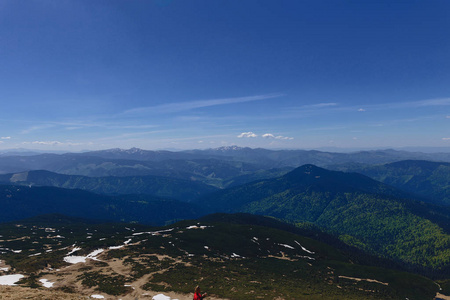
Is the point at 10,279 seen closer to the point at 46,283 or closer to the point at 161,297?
the point at 46,283

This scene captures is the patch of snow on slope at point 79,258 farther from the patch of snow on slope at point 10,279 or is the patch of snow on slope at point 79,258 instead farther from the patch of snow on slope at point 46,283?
the patch of snow on slope at point 46,283

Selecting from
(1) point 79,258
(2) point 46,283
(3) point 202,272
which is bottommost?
(3) point 202,272

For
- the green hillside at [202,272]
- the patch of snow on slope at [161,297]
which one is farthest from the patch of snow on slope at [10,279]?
the patch of snow on slope at [161,297]

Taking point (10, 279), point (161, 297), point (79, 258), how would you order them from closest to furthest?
point (161, 297) < point (10, 279) < point (79, 258)

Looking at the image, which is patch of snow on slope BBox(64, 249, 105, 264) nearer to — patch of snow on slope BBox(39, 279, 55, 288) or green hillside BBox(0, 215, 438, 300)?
green hillside BBox(0, 215, 438, 300)

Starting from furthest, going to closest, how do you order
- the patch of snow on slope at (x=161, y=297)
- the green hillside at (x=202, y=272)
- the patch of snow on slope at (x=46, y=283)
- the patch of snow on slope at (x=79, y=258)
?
the patch of snow on slope at (x=79, y=258) → the green hillside at (x=202, y=272) → the patch of snow on slope at (x=46, y=283) → the patch of snow on slope at (x=161, y=297)

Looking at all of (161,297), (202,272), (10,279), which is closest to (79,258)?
(10,279)

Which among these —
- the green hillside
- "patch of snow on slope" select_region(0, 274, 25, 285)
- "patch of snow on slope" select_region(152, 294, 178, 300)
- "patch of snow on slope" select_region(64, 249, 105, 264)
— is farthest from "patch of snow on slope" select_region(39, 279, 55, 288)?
"patch of snow on slope" select_region(152, 294, 178, 300)

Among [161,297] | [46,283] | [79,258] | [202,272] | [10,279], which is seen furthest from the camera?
[79,258]
